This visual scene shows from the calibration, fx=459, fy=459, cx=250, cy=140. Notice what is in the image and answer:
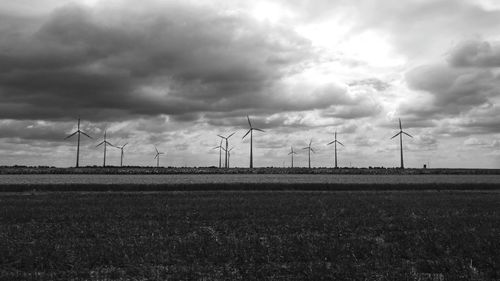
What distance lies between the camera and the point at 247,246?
17.8 m

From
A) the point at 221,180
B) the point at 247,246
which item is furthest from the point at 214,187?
the point at 247,246

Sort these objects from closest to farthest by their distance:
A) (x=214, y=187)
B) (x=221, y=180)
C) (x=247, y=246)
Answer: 1. (x=247, y=246)
2. (x=214, y=187)
3. (x=221, y=180)

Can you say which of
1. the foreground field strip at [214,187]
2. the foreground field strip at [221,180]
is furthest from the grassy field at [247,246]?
the foreground field strip at [221,180]

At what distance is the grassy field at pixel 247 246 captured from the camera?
13836 mm

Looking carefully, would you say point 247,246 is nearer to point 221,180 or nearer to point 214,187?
point 214,187

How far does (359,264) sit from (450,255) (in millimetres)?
3833

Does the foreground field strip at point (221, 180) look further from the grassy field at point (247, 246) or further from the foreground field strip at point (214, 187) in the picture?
the grassy field at point (247, 246)

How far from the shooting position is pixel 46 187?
6619 centimetres

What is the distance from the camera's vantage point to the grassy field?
1384 centimetres

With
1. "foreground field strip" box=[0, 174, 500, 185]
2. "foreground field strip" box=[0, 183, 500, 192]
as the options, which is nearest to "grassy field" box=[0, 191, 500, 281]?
"foreground field strip" box=[0, 183, 500, 192]

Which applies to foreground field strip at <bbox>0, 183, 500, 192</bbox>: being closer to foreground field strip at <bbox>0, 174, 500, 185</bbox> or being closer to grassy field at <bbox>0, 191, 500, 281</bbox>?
foreground field strip at <bbox>0, 174, 500, 185</bbox>

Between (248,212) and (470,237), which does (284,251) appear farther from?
(248,212)

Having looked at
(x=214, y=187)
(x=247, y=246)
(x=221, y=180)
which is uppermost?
(x=221, y=180)

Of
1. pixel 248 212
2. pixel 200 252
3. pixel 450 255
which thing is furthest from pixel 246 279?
pixel 248 212
